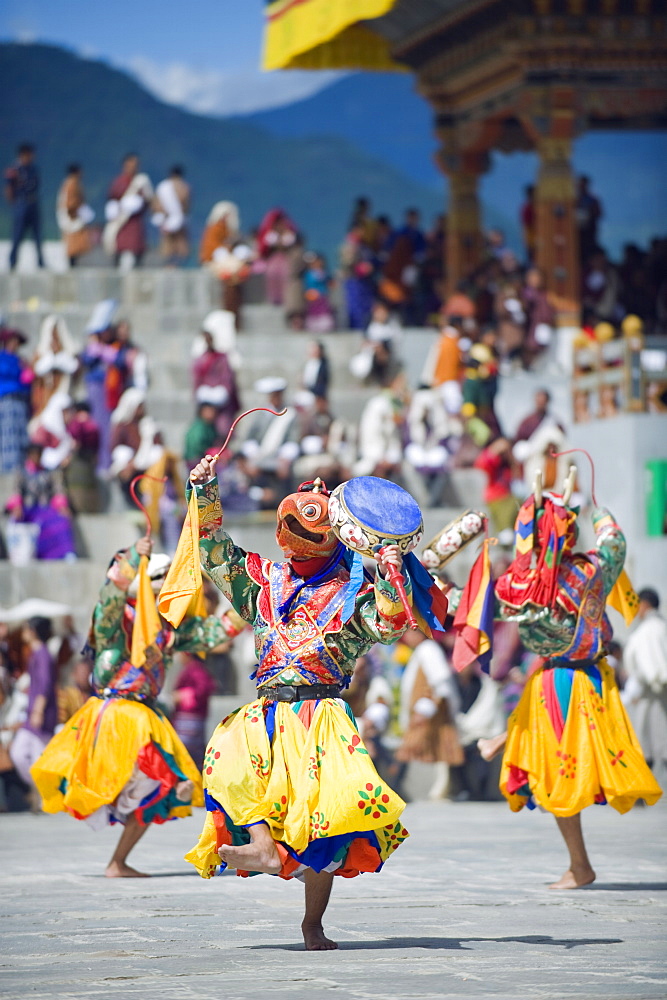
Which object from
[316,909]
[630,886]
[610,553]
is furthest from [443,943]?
[610,553]

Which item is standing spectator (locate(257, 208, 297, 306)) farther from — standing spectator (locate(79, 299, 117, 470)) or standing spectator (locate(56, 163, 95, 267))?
standing spectator (locate(79, 299, 117, 470))

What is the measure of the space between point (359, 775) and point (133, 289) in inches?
583

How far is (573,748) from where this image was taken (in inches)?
333

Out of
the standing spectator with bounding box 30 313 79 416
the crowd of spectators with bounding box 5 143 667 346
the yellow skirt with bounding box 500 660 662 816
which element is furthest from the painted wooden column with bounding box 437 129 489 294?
the yellow skirt with bounding box 500 660 662 816

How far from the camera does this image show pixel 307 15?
2106 centimetres

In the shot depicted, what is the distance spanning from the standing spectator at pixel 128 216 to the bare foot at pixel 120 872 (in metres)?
13.5

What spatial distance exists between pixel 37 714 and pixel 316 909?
598cm

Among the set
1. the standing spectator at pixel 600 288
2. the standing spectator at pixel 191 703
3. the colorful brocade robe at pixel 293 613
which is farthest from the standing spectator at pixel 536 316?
the colorful brocade robe at pixel 293 613

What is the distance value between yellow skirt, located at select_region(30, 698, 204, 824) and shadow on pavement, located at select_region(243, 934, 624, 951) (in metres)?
2.23

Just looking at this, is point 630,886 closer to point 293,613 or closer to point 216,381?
point 293,613

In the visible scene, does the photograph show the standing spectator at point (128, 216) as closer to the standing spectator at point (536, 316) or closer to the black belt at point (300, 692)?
the standing spectator at point (536, 316)

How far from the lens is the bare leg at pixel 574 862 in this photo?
8.27 meters

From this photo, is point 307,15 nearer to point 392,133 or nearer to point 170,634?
point 170,634

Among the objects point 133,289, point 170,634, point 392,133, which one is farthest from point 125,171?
point 392,133
